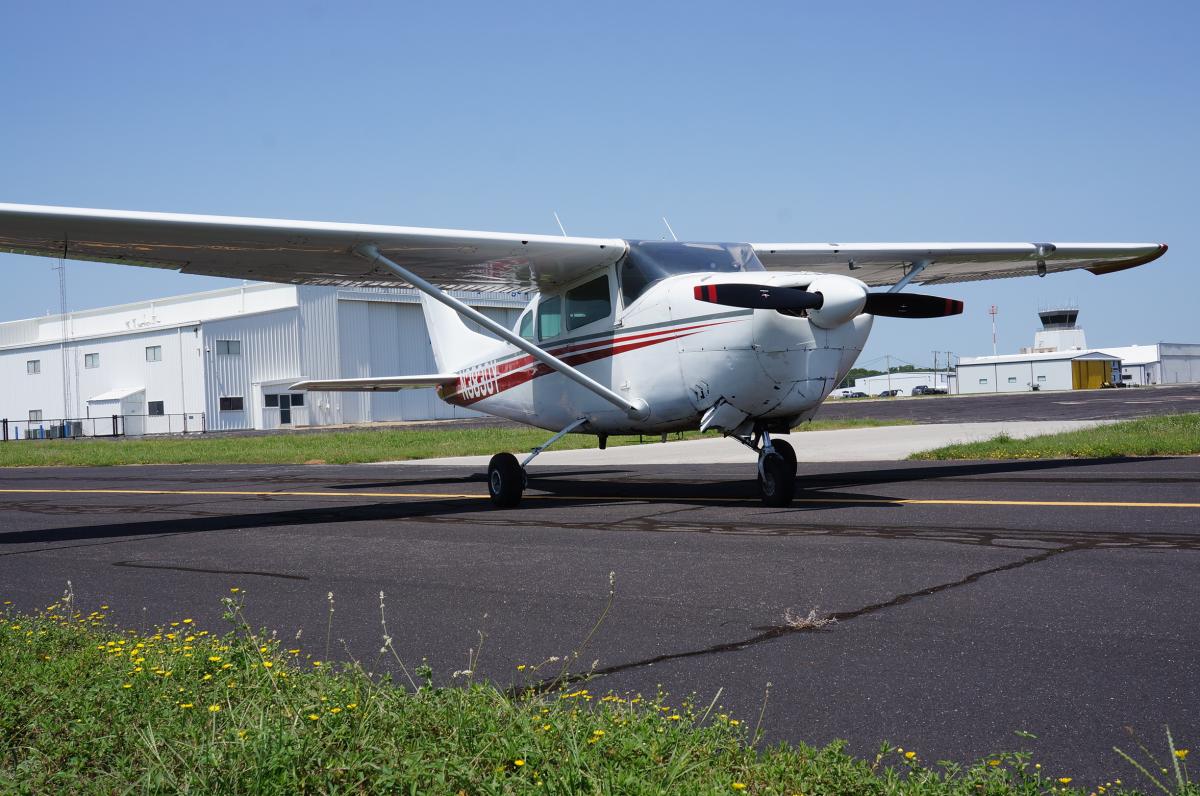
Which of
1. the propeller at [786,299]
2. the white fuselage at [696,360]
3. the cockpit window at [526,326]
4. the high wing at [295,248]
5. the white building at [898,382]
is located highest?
the white building at [898,382]

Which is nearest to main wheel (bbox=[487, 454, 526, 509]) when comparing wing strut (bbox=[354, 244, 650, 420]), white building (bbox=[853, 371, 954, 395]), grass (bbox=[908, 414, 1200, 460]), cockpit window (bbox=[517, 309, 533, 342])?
wing strut (bbox=[354, 244, 650, 420])

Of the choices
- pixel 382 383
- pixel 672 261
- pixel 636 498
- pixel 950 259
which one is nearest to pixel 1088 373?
pixel 950 259

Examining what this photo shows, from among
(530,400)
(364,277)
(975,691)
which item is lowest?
(975,691)

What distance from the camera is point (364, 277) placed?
44.1 feet

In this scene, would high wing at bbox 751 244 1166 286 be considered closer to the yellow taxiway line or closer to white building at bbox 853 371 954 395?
the yellow taxiway line

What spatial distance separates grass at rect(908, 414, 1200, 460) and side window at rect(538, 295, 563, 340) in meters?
7.18

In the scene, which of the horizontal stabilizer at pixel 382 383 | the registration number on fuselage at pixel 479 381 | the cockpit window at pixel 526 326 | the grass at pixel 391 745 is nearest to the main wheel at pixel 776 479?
the cockpit window at pixel 526 326

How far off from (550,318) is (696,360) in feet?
10.5

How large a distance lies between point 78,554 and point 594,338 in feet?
19.7

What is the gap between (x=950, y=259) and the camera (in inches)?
611

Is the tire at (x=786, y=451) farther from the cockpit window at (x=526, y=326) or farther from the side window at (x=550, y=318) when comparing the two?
the cockpit window at (x=526, y=326)

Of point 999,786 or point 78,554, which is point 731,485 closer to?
point 78,554

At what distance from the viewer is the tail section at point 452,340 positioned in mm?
16747

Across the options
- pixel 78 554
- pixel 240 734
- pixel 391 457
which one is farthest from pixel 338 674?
pixel 391 457
